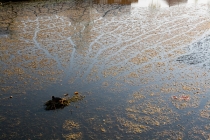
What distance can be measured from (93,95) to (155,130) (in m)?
1.42

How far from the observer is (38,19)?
9867mm

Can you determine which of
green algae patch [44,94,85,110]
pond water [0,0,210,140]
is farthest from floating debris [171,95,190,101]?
green algae patch [44,94,85,110]

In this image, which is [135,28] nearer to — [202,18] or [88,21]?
[88,21]

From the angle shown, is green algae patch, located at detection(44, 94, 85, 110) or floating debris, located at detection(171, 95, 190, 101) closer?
green algae patch, located at detection(44, 94, 85, 110)

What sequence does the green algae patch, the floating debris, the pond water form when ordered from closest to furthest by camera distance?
the pond water, the green algae patch, the floating debris

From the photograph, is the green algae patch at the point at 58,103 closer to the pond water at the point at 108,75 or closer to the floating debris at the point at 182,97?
the pond water at the point at 108,75

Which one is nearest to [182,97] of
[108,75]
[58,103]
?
[108,75]

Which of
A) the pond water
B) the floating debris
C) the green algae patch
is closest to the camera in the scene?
the pond water

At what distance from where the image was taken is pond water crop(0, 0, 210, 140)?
3.87m

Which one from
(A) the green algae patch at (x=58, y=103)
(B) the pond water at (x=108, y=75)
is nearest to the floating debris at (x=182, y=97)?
(B) the pond water at (x=108, y=75)

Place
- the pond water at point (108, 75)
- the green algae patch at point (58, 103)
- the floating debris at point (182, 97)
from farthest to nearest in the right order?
the floating debris at point (182, 97) < the green algae patch at point (58, 103) < the pond water at point (108, 75)

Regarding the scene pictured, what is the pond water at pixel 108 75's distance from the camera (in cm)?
387

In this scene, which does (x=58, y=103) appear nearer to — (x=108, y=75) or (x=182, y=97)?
(x=108, y=75)

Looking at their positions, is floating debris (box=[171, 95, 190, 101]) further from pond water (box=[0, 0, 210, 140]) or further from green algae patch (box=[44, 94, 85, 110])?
green algae patch (box=[44, 94, 85, 110])
